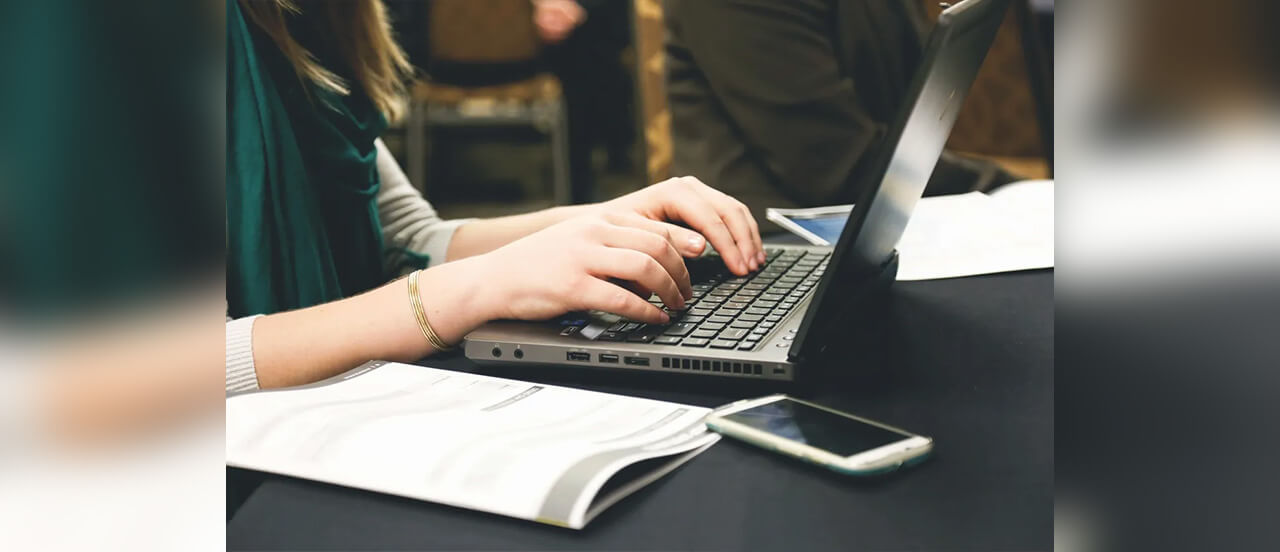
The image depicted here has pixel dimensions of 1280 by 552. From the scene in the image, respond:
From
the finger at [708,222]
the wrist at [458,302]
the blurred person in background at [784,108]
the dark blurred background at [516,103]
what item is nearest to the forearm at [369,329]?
the wrist at [458,302]

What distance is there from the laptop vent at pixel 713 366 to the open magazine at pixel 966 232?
0.25 meters

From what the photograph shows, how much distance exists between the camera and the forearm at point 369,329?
61 centimetres

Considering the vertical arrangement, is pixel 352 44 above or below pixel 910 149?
above

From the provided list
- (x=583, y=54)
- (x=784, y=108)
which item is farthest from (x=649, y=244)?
(x=583, y=54)

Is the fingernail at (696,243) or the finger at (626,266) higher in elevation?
the fingernail at (696,243)

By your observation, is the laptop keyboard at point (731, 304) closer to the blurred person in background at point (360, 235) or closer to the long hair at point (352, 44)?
the blurred person in background at point (360, 235)

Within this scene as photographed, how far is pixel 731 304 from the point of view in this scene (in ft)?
2.18

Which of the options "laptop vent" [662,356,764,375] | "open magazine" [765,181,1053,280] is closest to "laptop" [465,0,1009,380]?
"laptop vent" [662,356,764,375]

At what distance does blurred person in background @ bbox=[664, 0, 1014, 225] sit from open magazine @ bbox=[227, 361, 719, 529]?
0.85m

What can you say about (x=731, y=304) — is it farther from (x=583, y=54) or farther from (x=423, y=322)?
(x=583, y=54)

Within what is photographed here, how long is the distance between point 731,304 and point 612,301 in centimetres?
12
